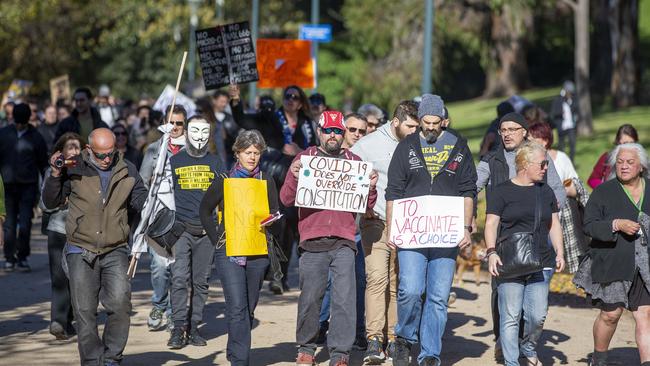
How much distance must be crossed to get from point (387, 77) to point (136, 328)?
3204 cm

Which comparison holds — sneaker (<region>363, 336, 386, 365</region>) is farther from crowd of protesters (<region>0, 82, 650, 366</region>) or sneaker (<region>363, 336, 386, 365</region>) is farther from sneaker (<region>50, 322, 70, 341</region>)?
sneaker (<region>50, 322, 70, 341</region>)

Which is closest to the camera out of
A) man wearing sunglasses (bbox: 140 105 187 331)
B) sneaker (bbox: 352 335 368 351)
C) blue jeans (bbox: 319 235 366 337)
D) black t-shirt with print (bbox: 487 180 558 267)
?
black t-shirt with print (bbox: 487 180 558 267)

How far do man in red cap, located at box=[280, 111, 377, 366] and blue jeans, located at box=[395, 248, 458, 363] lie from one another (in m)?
0.38

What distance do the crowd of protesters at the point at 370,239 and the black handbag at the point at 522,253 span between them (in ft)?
0.05

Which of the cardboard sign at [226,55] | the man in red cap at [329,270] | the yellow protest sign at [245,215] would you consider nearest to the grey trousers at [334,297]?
the man in red cap at [329,270]

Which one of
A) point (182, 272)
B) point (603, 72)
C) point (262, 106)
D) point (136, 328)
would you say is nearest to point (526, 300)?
point (182, 272)

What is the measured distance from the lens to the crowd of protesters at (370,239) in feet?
29.3

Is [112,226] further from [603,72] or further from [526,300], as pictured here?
[603,72]

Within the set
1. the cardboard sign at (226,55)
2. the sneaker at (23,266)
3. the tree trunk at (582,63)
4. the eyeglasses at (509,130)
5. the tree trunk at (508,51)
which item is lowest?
the sneaker at (23,266)

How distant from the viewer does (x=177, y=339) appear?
10.6 m

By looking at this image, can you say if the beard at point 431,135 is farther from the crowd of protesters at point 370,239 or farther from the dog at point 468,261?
the dog at point 468,261

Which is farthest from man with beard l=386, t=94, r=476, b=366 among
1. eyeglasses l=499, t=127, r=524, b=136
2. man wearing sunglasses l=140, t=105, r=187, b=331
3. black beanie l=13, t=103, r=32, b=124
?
black beanie l=13, t=103, r=32, b=124

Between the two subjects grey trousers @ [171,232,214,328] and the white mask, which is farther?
grey trousers @ [171,232,214,328]

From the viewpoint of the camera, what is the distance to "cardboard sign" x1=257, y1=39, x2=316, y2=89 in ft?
67.1
